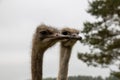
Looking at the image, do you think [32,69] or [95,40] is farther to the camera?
[95,40]

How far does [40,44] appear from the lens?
265 inches

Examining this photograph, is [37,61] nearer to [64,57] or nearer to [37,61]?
[37,61]

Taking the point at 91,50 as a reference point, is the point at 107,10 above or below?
above

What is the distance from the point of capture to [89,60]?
77.8ft

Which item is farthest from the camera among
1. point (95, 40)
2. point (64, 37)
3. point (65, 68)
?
point (95, 40)

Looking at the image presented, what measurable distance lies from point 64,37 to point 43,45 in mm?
311

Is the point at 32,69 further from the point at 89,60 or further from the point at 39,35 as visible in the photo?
the point at 89,60

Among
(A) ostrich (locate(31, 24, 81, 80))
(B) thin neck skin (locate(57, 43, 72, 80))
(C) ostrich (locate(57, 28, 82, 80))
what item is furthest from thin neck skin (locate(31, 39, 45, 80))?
(B) thin neck skin (locate(57, 43, 72, 80))

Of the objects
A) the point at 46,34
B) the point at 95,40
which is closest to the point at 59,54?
the point at 46,34

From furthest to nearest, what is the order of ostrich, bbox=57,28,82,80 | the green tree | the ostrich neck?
the green tree < ostrich, bbox=57,28,82,80 < the ostrich neck

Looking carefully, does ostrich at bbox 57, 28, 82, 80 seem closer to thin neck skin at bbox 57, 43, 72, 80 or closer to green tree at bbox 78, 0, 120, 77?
thin neck skin at bbox 57, 43, 72, 80

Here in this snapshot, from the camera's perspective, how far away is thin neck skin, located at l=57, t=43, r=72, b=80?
8539mm

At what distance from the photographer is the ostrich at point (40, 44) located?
6715 millimetres

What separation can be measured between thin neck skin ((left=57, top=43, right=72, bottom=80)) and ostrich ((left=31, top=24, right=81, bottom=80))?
5.74 feet
